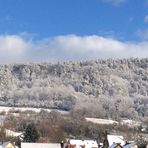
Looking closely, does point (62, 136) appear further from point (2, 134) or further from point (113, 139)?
point (113, 139)

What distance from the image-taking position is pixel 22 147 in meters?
114

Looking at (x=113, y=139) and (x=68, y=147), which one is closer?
(x=113, y=139)

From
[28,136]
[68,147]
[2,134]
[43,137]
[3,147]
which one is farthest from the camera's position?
[43,137]

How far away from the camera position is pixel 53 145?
119 m

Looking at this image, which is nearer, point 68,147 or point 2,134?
point 68,147

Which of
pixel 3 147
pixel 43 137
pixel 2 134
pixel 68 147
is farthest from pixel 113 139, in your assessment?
pixel 43 137

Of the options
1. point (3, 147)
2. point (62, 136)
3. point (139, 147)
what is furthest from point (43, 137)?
point (139, 147)

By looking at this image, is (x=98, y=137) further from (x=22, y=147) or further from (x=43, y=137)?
(x=22, y=147)

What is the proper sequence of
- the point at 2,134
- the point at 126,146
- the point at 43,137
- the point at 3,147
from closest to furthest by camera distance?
1. the point at 126,146
2. the point at 3,147
3. the point at 2,134
4. the point at 43,137

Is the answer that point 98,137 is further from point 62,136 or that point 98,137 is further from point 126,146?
point 126,146

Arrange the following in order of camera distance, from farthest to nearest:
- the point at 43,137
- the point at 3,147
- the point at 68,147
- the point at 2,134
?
the point at 43,137
the point at 2,134
the point at 68,147
the point at 3,147

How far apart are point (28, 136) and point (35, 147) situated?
150 ft

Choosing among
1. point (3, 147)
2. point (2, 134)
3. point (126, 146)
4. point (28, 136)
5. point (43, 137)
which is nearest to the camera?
point (126, 146)

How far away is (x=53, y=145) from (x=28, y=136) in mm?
42101
